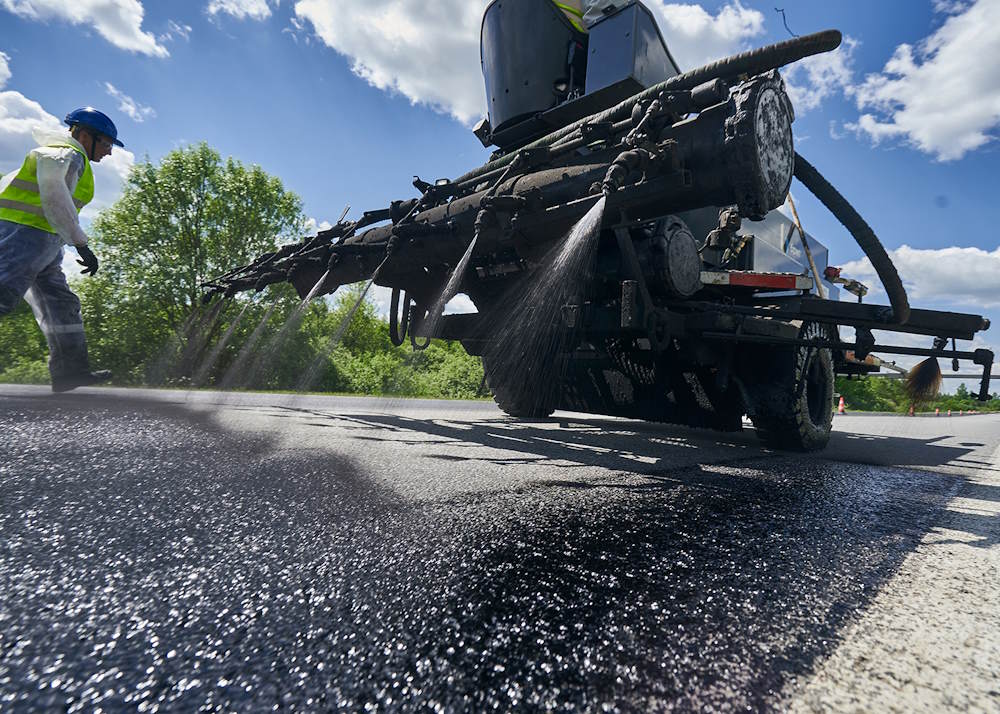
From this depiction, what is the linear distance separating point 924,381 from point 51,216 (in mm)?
8238

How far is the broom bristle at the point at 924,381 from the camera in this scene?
4.91 m

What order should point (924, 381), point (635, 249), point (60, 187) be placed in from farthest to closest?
point (924, 381) < point (60, 187) < point (635, 249)

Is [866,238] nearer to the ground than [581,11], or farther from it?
nearer to the ground

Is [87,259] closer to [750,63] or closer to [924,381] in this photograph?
[750,63]

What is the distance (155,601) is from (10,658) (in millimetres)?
225

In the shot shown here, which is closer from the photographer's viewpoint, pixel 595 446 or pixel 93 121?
pixel 595 446

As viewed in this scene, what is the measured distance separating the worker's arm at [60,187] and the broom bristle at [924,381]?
8026 millimetres

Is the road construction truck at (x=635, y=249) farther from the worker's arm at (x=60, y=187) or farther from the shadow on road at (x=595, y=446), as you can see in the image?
the worker's arm at (x=60, y=187)

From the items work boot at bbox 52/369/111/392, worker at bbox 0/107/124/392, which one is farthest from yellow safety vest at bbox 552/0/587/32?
work boot at bbox 52/369/111/392

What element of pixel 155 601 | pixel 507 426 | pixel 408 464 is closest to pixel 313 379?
pixel 507 426

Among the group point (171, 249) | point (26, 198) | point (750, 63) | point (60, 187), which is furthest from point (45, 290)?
point (171, 249)

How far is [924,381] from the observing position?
499 centimetres

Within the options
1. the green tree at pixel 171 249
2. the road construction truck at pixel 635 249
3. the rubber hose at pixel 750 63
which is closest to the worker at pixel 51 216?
the road construction truck at pixel 635 249

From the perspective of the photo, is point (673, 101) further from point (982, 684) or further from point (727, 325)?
point (982, 684)
